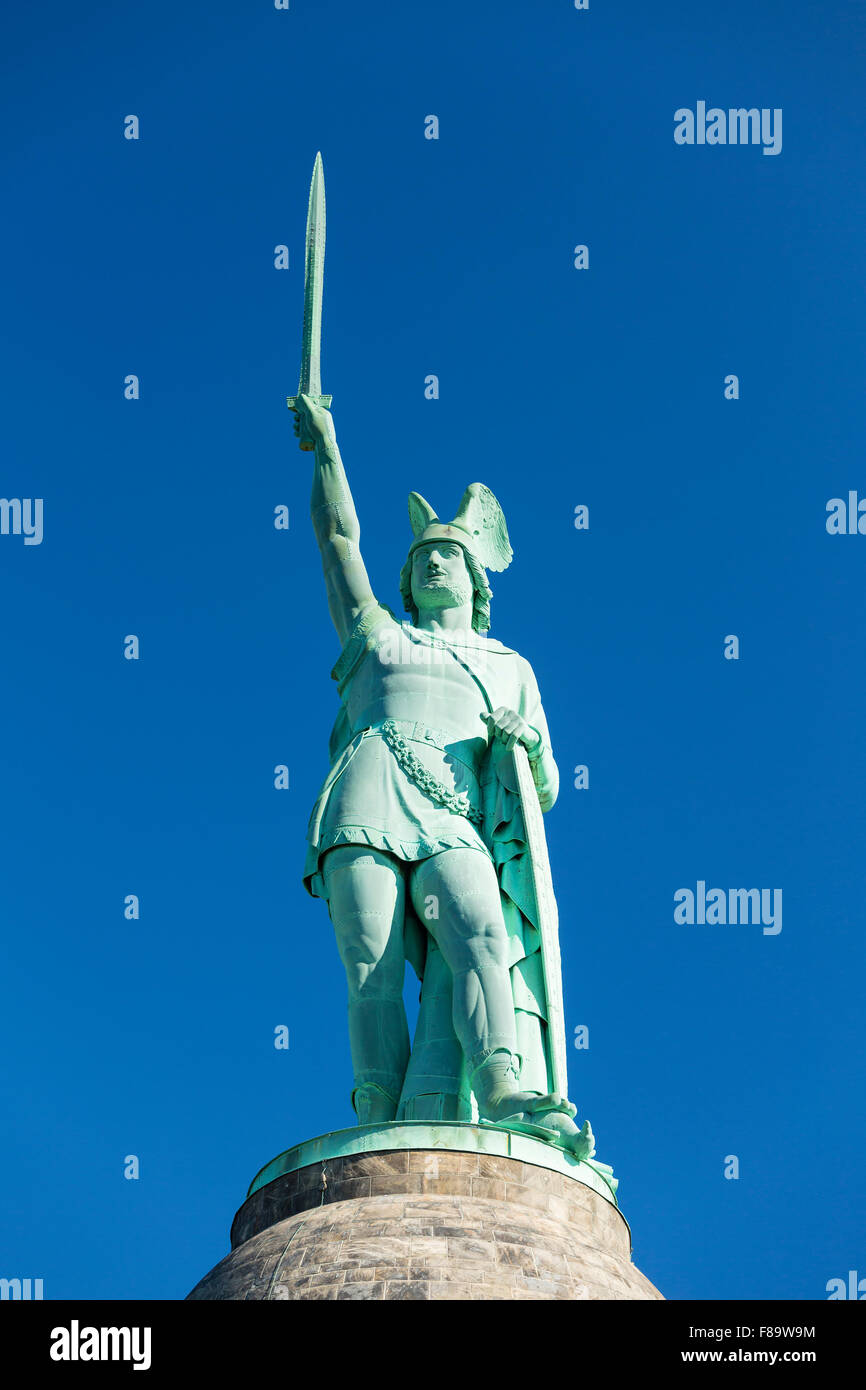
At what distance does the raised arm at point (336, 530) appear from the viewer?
1667cm

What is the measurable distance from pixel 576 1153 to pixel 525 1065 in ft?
4.42

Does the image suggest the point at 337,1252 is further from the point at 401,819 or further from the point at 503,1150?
the point at 401,819

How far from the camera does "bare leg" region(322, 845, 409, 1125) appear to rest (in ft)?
45.9

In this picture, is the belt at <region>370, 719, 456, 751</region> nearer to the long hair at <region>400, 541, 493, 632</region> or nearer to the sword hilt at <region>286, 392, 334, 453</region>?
the long hair at <region>400, 541, 493, 632</region>

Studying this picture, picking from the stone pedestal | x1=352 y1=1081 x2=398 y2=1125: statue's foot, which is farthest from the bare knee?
the stone pedestal

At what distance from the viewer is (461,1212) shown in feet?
39.1

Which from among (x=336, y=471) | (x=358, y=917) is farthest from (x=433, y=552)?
(x=358, y=917)

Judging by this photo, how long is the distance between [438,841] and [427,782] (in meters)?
0.65

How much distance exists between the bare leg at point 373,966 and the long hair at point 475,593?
3.14m

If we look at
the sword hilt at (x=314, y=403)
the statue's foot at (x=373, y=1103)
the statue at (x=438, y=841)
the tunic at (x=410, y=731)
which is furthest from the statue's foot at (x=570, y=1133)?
the sword hilt at (x=314, y=403)

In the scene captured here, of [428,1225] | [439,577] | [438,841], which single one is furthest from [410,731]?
[428,1225]
